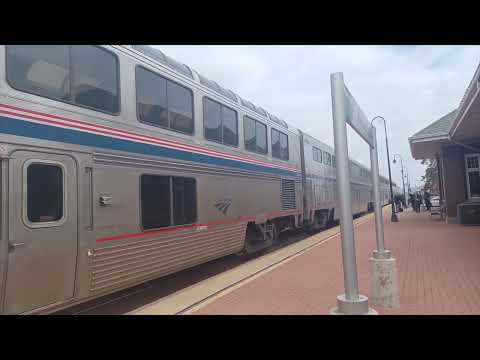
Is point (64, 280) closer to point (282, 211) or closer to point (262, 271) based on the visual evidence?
point (262, 271)

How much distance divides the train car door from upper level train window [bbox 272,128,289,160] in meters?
6.71

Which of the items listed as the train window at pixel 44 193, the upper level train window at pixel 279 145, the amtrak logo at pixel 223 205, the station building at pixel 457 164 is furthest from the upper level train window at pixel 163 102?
the station building at pixel 457 164

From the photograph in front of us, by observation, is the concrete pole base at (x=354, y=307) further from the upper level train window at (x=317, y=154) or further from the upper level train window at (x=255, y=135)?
the upper level train window at (x=317, y=154)

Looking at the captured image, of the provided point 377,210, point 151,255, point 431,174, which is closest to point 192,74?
point 151,255

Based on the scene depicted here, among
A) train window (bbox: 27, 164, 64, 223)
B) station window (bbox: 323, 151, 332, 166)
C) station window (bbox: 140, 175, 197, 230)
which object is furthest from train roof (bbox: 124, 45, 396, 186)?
station window (bbox: 323, 151, 332, 166)

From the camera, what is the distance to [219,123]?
25.5 feet

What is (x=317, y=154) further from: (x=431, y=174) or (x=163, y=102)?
(x=431, y=174)

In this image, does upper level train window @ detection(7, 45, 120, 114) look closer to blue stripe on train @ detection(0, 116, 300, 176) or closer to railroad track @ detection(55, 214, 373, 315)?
Result: blue stripe on train @ detection(0, 116, 300, 176)

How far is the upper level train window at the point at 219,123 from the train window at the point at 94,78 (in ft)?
7.28

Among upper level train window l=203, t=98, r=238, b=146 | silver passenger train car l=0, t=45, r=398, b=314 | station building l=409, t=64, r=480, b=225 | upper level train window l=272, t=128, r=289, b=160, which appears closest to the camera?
silver passenger train car l=0, t=45, r=398, b=314

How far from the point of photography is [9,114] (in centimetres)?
391

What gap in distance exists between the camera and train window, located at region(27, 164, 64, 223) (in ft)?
13.1

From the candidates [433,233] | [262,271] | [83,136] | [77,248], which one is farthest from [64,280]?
[433,233]

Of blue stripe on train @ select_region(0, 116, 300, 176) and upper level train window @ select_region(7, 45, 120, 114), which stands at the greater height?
upper level train window @ select_region(7, 45, 120, 114)
